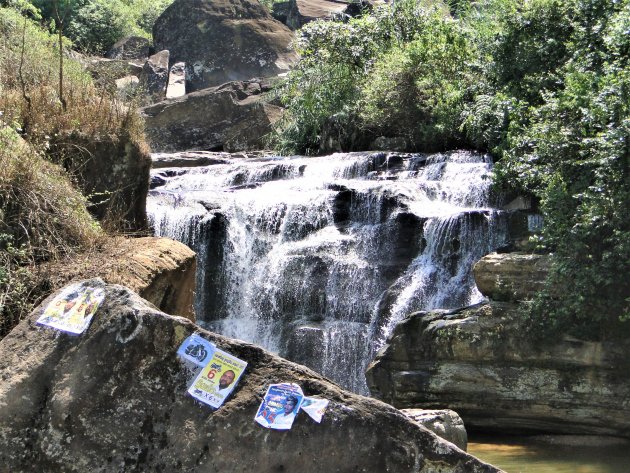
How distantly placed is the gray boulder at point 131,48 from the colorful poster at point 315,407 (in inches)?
1259

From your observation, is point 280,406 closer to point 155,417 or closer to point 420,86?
point 155,417

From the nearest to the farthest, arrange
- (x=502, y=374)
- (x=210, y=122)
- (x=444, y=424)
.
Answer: (x=444, y=424) < (x=502, y=374) < (x=210, y=122)

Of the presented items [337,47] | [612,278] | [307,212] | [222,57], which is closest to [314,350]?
[307,212]

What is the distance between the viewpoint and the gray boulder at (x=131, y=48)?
115ft

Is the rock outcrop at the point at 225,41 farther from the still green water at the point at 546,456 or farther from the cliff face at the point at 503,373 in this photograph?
the still green water at the point at 546,456

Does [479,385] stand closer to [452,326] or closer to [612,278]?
[452,326]

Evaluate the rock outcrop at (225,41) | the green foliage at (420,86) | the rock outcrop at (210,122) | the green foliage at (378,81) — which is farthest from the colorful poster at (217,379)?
the rock outcrop at (225,41)

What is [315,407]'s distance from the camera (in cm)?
467

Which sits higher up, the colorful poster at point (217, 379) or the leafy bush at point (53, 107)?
the leafy bush at point (53, 107)

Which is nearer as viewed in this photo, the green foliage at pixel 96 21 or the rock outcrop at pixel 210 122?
the rock outcrop at pixel 210 122

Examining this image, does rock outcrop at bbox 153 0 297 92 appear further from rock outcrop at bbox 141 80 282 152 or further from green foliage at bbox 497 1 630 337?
green foliage at bbox 497 1 630 337

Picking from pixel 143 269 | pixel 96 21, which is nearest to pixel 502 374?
pixel 143 269

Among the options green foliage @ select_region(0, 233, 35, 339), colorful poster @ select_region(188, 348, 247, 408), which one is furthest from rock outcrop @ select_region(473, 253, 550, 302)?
colorful poster @ select_region(188, 348, 247, 408)

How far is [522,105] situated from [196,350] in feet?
28.9
